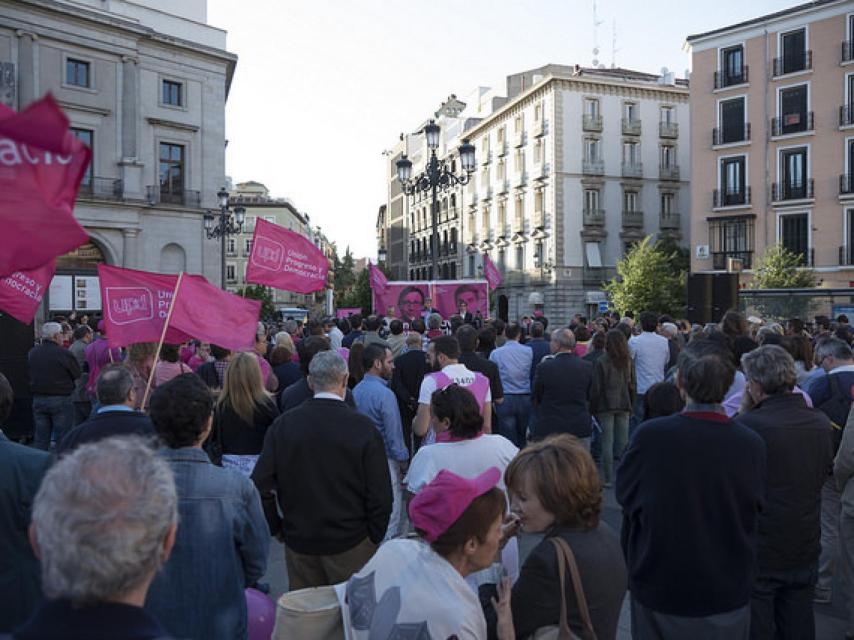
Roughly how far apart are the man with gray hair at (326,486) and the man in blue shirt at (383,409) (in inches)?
55.9

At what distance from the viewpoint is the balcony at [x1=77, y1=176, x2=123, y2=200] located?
30.0 metres

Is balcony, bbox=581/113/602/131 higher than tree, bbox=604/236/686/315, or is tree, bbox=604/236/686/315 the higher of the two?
balcony, bbox=581/113/602/131

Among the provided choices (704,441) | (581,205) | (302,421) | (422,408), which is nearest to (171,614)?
(302,421)

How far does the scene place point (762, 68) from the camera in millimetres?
36094

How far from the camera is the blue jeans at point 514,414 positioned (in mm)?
8602

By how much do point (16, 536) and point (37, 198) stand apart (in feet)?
5.01

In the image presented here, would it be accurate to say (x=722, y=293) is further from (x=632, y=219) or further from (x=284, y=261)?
(x=632, y=219)

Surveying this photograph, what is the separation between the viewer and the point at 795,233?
117 ft

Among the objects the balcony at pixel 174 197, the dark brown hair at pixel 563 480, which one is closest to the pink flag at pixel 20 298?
the dark brown hair at pixel 563 480

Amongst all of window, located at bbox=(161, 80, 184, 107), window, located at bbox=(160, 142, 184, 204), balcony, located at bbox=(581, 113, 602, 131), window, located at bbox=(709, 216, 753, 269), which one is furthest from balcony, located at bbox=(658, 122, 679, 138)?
window, located at bbox=(160, 142, 184, 204)

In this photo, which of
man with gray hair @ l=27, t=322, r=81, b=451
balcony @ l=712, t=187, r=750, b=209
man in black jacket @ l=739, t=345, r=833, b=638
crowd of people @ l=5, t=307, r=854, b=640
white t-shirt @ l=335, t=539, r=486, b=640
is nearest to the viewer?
crowd of people @ l=5, t=307, r=854, b=640

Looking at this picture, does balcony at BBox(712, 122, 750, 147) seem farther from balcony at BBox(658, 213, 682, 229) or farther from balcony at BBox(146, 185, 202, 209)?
balcony at BBox(146, 185, 202, 209)

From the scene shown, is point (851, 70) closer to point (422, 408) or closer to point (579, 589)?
point (422, 408)

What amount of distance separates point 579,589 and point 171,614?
1639 millimetres
